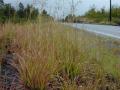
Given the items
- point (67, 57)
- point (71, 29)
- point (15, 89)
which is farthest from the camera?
point (71, 29)

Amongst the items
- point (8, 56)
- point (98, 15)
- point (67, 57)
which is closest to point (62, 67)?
point (67, 57)

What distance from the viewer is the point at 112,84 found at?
4.66 metres

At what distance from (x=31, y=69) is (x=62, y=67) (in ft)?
2.03

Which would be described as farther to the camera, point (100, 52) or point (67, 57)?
point (100, 52)

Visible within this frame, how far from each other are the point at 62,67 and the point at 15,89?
2.65 feet

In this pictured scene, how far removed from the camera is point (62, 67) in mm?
4844

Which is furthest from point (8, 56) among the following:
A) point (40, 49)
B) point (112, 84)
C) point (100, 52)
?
point (112, 84)

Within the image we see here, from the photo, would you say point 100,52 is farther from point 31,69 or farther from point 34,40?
point 31,69

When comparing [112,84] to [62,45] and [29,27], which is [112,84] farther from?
[29,27]

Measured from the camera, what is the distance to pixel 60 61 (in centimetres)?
495

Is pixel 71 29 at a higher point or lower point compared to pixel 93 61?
higher

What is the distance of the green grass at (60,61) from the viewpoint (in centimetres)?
431

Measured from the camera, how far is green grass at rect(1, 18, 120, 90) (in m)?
4.31

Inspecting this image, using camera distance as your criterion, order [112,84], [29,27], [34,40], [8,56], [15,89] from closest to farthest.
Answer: [15,89], [112,84], [34,40], [8,56], [29,27]
